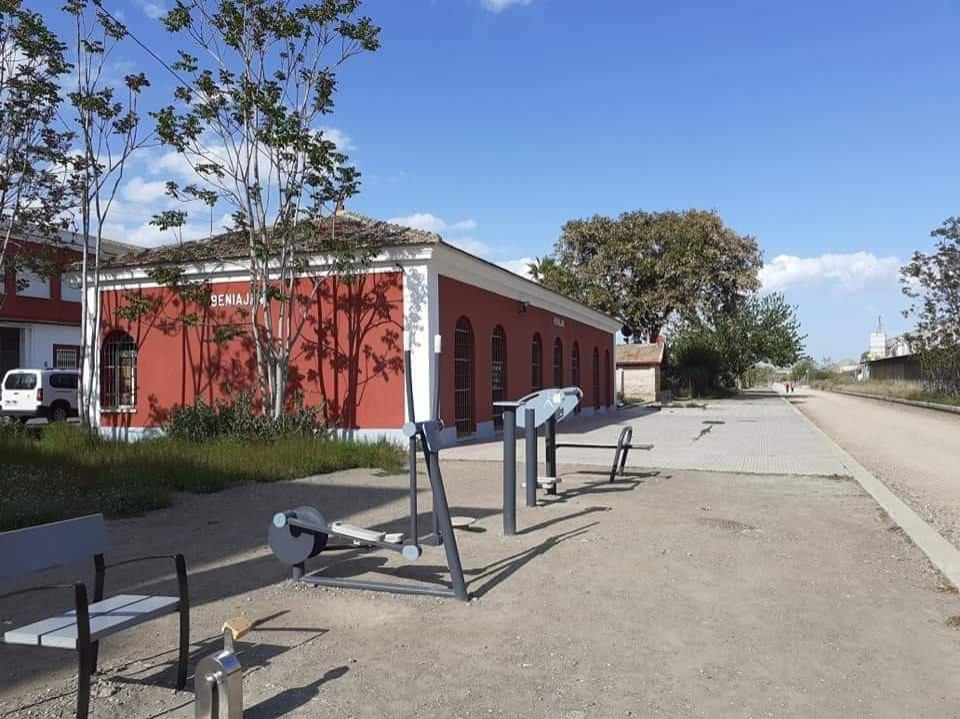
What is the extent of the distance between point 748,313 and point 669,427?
109 feet

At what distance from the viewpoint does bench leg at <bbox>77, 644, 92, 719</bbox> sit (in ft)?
9.80

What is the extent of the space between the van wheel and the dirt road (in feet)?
72.2

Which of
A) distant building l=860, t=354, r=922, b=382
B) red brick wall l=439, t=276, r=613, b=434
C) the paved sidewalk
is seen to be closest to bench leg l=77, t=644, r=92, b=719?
the paved sidewalk

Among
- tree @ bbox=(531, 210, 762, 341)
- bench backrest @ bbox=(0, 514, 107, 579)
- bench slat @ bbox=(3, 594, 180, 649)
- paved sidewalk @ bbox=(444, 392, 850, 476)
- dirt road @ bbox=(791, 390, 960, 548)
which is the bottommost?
dirt road @ bbox=(791, 390, 960, 548)

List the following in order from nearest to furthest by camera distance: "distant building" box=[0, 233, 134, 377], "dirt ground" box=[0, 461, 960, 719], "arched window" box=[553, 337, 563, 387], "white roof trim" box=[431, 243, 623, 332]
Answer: "dirt ground" box=[0, 461, 960, 719] → "white roof trim" box=[431, 243, 623, 332] → "arched window" box=[553, 337, 563, 387] → "distant building" box=[0, 233, 134, 377]

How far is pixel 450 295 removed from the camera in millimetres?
16031

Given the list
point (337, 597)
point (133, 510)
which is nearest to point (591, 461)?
point (133, 510)

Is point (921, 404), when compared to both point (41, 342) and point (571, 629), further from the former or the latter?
point (41, 342)

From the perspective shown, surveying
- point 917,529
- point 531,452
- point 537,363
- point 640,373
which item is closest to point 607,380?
point 537,363

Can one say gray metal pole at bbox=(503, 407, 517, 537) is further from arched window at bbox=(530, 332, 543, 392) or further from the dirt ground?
arched window at bbox=(530, 332, 543, 392)

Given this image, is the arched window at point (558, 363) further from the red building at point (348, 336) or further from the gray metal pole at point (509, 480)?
the gray metal pole at point (509, 480)

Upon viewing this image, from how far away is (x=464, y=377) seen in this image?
17328 mm

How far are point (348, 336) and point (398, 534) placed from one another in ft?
35.9

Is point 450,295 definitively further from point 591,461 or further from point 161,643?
point 161,643
